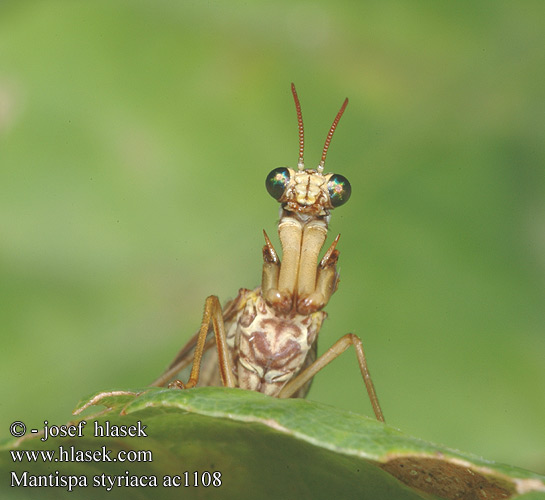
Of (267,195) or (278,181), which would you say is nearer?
(278,181)

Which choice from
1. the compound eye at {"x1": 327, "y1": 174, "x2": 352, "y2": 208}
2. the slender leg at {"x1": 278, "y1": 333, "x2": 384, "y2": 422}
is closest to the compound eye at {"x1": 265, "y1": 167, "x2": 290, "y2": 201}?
the compound eye at {"x1": 327, "y1": 174, "x2": 352, "y2": 208}

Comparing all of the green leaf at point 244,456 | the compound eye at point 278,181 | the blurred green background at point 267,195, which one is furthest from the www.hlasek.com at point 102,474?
the blurred green background at point 267,195

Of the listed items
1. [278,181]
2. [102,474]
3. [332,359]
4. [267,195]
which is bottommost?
[332,359]

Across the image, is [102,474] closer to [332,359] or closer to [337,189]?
[332,359]

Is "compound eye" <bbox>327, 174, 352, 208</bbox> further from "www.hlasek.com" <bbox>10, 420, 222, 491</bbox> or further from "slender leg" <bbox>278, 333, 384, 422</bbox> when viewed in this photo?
"www.hlasek.com" <bbox>10, 420, 222, 491</bbox>

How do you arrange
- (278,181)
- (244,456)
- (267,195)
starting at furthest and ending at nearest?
(267,195), (278,181), (244,456)

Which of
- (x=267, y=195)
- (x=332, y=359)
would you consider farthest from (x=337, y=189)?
(x=267, y=195)

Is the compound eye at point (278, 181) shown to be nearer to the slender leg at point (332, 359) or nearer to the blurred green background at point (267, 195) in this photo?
the slender leg at point (332, 359)
